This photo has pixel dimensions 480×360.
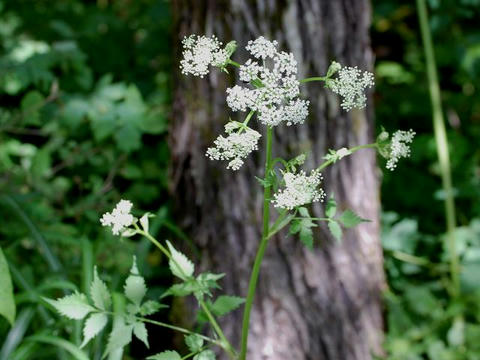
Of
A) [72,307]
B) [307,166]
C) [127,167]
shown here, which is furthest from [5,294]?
[127,167]

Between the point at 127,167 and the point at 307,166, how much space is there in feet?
2.48

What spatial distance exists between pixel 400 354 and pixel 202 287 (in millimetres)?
1081

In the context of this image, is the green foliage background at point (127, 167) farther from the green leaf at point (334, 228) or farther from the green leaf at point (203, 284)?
the green leaf at point (334, 228)

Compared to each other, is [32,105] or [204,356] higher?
[32,105]

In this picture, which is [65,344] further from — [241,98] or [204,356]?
[241,98]

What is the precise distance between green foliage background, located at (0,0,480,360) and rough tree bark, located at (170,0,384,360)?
0.58 ft

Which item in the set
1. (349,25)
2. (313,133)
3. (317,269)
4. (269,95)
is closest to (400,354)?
(317,269)

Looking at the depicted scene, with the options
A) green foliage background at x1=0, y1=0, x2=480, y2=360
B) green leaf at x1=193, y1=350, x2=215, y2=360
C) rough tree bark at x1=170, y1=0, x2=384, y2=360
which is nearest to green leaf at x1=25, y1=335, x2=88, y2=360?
green foliage background at x1=0, y1=0, x2=480, y2=360

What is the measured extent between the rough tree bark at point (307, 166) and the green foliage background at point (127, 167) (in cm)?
18

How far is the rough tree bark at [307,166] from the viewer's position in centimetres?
171

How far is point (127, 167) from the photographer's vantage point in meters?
2.22

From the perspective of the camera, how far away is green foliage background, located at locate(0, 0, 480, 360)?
74.5 inches

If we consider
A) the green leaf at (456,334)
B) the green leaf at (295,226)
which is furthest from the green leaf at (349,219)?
the green leaf at (456,334)

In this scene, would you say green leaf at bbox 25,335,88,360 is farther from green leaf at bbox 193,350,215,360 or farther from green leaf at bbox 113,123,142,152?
green leaf at bbox 113,123,142,152
